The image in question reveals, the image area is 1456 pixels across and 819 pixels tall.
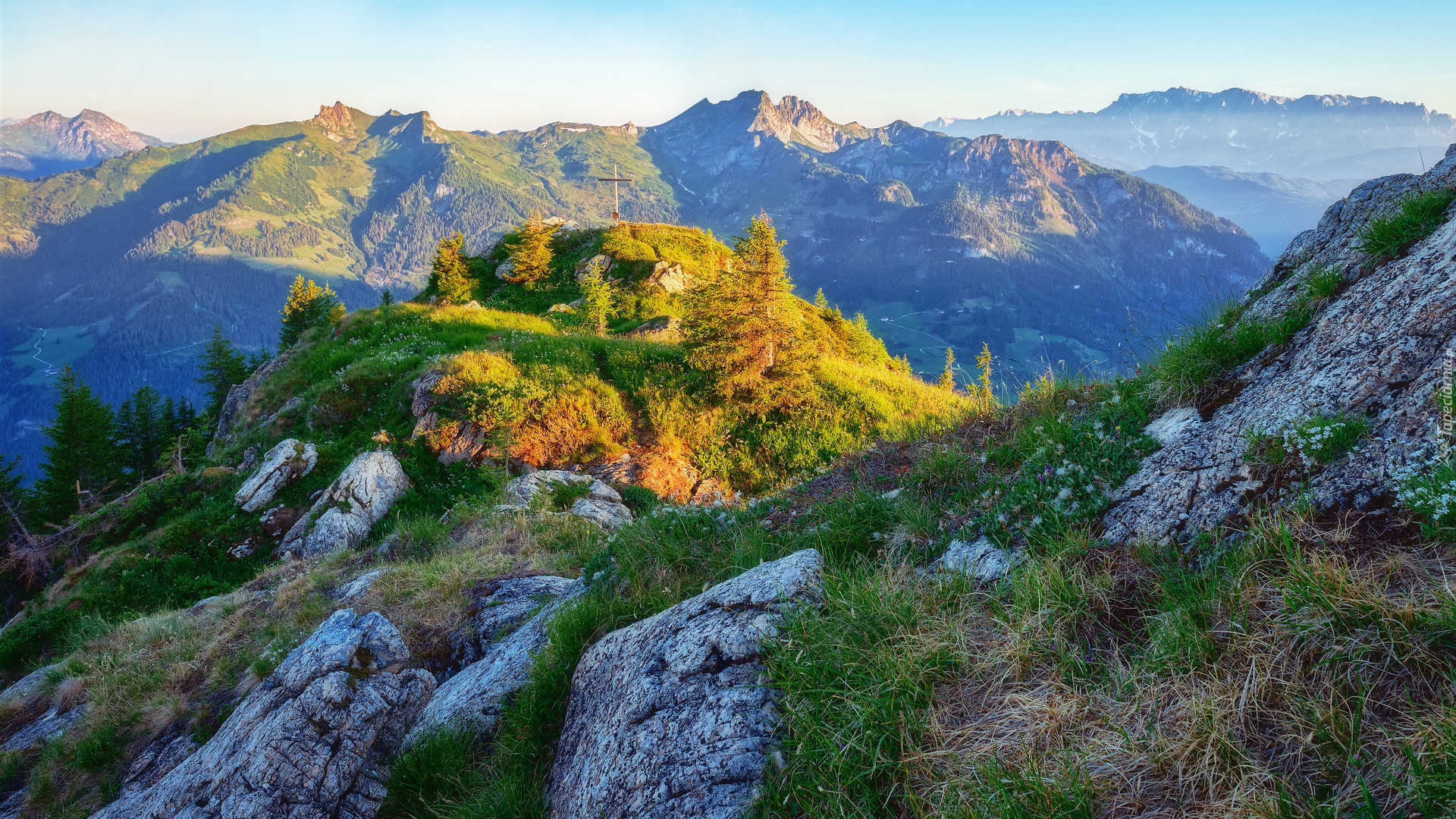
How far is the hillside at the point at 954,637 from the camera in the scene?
2.55 meters

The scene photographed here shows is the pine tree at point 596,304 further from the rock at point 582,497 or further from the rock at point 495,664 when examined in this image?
the rock at point 495,664

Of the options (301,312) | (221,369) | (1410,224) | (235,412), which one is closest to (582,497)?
(1410,224)

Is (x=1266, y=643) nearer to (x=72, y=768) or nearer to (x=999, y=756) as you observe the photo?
(x=999, y=756)

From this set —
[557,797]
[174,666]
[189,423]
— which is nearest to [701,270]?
[174,666]

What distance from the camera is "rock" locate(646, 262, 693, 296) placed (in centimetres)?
3612

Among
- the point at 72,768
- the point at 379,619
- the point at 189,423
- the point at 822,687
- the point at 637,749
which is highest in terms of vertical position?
the point at 822,687

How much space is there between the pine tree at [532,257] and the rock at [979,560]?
3661 cm

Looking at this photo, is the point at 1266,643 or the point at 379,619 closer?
the point at 1266,643

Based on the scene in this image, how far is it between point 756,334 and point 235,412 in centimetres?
2215

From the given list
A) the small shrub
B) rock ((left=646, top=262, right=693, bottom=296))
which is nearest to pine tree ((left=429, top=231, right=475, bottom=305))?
rock ((left=646, top=262, right=693, bottom=296))

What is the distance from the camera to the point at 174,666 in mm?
7164

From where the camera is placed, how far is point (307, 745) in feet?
15.1

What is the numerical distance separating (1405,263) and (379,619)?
922 cm

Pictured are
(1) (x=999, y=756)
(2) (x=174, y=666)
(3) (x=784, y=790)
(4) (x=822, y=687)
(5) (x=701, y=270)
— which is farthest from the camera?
(5) (x=701, y=270)
